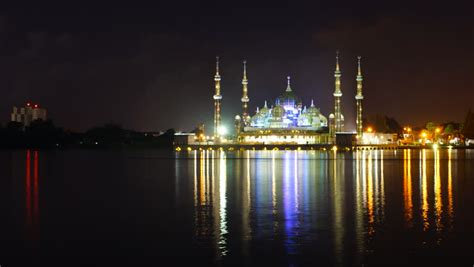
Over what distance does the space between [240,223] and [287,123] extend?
92.5 meters

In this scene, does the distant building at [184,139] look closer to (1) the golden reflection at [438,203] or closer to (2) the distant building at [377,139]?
(2) the distant building at [377,139]

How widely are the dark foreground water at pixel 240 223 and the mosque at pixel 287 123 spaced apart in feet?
248

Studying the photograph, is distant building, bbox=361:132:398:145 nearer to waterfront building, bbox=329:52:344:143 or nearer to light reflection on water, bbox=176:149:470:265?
waterfront building, bbox=329:52:344:143

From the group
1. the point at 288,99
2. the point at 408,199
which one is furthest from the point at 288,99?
the point at 408,199

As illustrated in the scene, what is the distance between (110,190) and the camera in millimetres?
29016

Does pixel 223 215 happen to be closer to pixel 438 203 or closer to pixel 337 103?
pixel 438 203

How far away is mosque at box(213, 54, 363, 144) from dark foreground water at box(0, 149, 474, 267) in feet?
248

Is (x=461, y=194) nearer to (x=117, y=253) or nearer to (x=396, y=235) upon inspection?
(x=396, y=235)

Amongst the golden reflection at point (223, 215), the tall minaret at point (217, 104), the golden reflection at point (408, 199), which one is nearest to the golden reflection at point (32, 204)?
the golden reflection at point (223, 215)

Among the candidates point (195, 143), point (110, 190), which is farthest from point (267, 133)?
point (110, 190)

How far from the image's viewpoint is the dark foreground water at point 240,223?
47.4ft

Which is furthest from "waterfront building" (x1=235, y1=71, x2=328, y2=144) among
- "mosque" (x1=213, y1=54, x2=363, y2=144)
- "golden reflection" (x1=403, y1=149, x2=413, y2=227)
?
"golden reflection" (x1=403, y1=149, x2=413, y2=227)

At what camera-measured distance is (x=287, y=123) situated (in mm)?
110625

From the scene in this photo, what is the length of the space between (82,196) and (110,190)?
2.50 m
